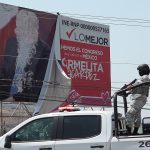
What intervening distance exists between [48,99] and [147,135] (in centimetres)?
1875

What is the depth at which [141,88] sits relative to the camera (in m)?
9.49

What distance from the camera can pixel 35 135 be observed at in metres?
9.34

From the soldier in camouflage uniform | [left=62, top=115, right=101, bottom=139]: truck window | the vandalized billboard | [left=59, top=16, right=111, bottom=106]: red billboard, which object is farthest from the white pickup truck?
[left=59, top=16, right=111, bottom=106]: red billboard

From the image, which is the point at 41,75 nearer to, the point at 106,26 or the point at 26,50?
the point at 26,50

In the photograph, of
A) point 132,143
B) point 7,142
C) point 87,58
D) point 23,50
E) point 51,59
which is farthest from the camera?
point 87,58

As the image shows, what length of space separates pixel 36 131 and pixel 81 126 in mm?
814

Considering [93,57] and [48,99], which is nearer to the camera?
[48,99]

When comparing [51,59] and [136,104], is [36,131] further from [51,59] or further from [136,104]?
[51,59]

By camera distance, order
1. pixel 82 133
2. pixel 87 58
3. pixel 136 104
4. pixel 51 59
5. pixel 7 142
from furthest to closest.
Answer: pixel 87 58 < pixel 51 59 < pixel 136 104 < pixel 7 142 < pixel 82 133

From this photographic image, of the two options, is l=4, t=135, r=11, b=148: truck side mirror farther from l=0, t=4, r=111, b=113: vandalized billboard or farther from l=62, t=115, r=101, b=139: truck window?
l=0, t=4, r=111, b=113: vandalized billboard

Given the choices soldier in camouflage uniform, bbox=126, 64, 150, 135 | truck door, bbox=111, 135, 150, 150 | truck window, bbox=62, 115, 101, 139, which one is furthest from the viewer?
soldier in camouflage uniform, bbox=126, 64, 150, 135

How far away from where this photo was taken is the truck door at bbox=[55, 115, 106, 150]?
8.88 m

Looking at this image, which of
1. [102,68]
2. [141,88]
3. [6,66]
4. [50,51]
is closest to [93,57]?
[102,68]

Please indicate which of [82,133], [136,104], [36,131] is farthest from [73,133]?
[136,104]
